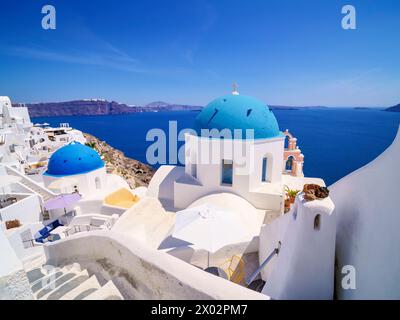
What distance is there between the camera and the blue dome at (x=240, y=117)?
9.88 meters

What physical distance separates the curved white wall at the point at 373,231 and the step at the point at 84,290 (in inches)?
166

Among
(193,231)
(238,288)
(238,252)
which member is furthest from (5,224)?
(238,288)

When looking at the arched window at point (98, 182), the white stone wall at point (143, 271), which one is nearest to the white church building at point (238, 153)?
the white stone wall at point (143, 271)

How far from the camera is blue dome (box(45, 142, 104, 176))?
559 inches

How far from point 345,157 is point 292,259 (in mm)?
53390

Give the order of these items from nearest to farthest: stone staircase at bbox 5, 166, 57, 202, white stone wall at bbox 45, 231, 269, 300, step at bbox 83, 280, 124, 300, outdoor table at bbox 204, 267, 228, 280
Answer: white stone wall at bbox 45, 231, 269, 300
step at bbox 83, 280, 124, 300
outdoor table at bbox 204, 267, 228, 280
stone staircase at bbox 5, 166, 57, 202

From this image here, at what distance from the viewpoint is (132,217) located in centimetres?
981

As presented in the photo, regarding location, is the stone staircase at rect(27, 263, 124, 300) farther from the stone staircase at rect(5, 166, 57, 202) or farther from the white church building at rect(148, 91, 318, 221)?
the stone staircase at rect(5, 166, 57, 202)

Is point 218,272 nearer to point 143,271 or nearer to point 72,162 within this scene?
point 143,271

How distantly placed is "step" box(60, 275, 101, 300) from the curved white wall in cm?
423

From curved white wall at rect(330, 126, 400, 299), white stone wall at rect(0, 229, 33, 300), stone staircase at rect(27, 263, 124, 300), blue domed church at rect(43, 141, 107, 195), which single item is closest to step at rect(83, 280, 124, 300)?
stone staircase at rect(27, 263, 124, 300)

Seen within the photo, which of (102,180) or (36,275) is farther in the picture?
(102,180)

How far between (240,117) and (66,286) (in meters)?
8.39
